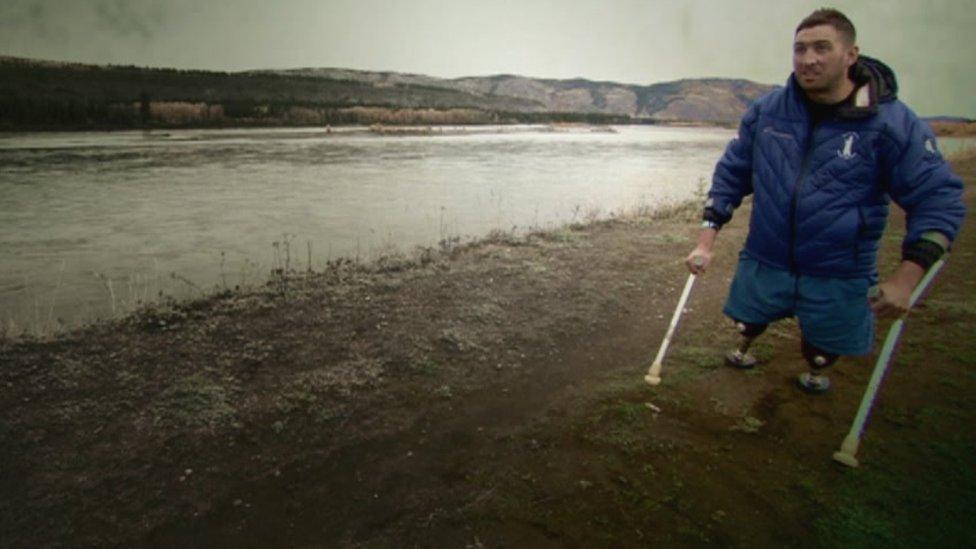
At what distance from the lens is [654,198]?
17562 mm

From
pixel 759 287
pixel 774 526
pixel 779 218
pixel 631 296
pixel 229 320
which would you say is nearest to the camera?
pixel 774 526

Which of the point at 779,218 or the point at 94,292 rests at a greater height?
the point at 779,218

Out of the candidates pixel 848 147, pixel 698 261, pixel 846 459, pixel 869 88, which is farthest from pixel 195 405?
pixel 869 88

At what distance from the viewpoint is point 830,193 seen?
132 inches

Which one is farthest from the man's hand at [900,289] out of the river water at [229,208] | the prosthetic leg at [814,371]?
the river water at [229,208]

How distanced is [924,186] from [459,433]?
3.23 m

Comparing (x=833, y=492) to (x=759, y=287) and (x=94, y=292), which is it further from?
(x=94, y=292)

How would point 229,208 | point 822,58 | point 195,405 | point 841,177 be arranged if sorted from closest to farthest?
1. point 822,58
2. point 841,177
3. point 195,405
4. point 229,208

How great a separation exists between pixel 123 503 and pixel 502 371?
287 cm

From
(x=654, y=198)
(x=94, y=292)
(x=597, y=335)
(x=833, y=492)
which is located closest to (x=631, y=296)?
(x=597, y=335)

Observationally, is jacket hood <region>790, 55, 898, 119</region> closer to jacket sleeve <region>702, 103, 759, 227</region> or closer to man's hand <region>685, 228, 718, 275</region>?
jacket sleeve <region>702, 103, 759, 227</region>

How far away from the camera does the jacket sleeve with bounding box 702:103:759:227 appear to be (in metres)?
3.88

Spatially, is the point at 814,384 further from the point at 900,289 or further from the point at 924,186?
the point at 924,186

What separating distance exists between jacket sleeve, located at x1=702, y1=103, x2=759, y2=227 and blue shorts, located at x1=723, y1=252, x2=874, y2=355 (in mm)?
404
